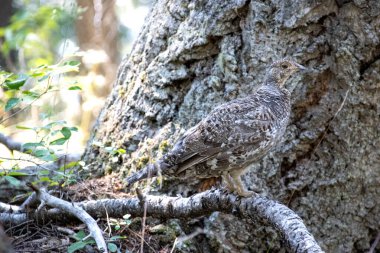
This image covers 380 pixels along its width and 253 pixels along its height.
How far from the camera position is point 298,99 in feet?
16.7

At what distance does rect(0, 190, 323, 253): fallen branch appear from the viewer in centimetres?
388

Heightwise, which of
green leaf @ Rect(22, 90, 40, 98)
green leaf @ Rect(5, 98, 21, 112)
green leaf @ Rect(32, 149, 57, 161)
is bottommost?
green leaf @ Rect(32, 149, 57, 161)

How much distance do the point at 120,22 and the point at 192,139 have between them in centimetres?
749

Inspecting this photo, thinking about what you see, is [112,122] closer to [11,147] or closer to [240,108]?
[11,147]

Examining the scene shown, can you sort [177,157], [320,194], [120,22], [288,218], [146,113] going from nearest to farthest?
[288,218] → [177,157] → [320,194] → [146,113] → [120,22]

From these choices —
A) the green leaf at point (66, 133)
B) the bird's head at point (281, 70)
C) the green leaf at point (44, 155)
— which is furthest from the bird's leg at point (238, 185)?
the green leaf at point (44, 155)

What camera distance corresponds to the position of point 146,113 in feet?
18.0

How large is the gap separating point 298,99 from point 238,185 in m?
1.09

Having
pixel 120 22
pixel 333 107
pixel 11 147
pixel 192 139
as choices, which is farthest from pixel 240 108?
pixel 120 22

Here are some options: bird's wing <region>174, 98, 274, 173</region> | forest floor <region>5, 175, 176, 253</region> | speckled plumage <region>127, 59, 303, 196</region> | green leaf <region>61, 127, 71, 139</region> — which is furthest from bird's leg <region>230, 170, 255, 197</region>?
green leaf <region>61, 127, 71, 139</region>

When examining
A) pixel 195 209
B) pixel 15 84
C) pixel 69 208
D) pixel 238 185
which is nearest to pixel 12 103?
pixel 15 84

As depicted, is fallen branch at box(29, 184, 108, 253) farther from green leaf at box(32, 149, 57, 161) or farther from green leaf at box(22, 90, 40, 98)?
green leaf at box(22, 90, 40, 98)

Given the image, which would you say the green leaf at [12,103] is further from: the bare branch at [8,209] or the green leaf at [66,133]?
the bare branch at [8,209]

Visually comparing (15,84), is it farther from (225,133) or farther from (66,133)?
(225,133)
